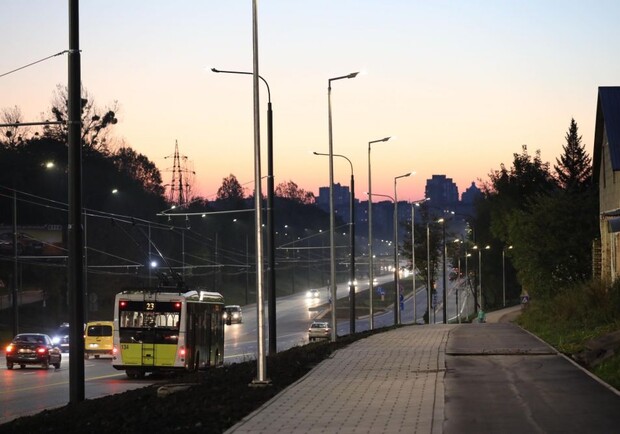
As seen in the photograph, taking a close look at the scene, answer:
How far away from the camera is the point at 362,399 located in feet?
60.3

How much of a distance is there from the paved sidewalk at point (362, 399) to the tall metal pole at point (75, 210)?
323 centimetres

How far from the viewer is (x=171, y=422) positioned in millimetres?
15359

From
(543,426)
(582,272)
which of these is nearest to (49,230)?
(582,272)

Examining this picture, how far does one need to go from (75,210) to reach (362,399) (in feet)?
18.2

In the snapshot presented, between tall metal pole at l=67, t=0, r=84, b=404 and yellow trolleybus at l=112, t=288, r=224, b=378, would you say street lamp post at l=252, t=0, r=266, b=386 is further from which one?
yellow trolleybus at l=112, t=288, r=224, b=378

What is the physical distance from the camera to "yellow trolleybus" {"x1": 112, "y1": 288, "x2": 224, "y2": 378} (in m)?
33.6

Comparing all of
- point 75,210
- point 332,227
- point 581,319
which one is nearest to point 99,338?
point 332,227

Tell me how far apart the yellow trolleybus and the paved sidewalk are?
20.4 feet

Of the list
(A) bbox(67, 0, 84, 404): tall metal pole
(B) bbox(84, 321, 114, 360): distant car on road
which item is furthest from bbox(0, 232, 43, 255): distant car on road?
(A) bbox(67, 0, 84, 404): tall metal pole

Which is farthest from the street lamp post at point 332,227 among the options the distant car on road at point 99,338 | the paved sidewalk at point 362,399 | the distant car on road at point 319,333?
the distant car on road at point 319,333

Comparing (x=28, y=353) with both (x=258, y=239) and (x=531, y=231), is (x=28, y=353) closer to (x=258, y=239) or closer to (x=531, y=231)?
(x=258, y=239)

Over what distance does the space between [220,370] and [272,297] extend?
990cm

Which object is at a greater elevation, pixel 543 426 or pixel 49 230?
pixel 49 230

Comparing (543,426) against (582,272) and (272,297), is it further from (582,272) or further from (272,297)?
(582,272)
